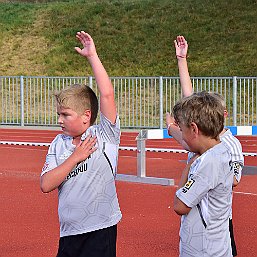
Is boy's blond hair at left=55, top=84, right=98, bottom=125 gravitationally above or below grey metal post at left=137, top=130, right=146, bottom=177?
above

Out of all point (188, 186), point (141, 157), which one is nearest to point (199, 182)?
point (188, 186)

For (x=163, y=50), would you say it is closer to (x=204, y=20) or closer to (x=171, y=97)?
(x=204, y=20)

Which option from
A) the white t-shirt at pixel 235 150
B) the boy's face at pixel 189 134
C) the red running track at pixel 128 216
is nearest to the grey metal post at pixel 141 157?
the red running track at pixel 128 216

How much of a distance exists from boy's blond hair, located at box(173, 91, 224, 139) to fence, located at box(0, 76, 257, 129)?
22931 mm

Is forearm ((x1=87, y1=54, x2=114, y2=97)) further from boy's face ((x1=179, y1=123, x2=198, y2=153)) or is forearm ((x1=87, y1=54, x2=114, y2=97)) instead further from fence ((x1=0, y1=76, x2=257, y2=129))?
fence ((x1=0, y1=76, x2=257, y2=129))

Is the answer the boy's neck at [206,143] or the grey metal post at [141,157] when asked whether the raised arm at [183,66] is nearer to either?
the boy's neck at [206,143]

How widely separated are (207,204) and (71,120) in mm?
932

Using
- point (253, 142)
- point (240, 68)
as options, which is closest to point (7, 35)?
point (240, 68)

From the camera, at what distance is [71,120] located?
4648mm

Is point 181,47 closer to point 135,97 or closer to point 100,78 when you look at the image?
point 100,78

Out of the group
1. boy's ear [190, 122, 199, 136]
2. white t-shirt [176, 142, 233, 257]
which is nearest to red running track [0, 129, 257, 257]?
white t-shirt [176, 142, 233, 257]

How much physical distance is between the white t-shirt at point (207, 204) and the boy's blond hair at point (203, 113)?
0.14m

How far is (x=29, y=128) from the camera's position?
29953 mm

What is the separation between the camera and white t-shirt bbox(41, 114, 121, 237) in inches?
185
